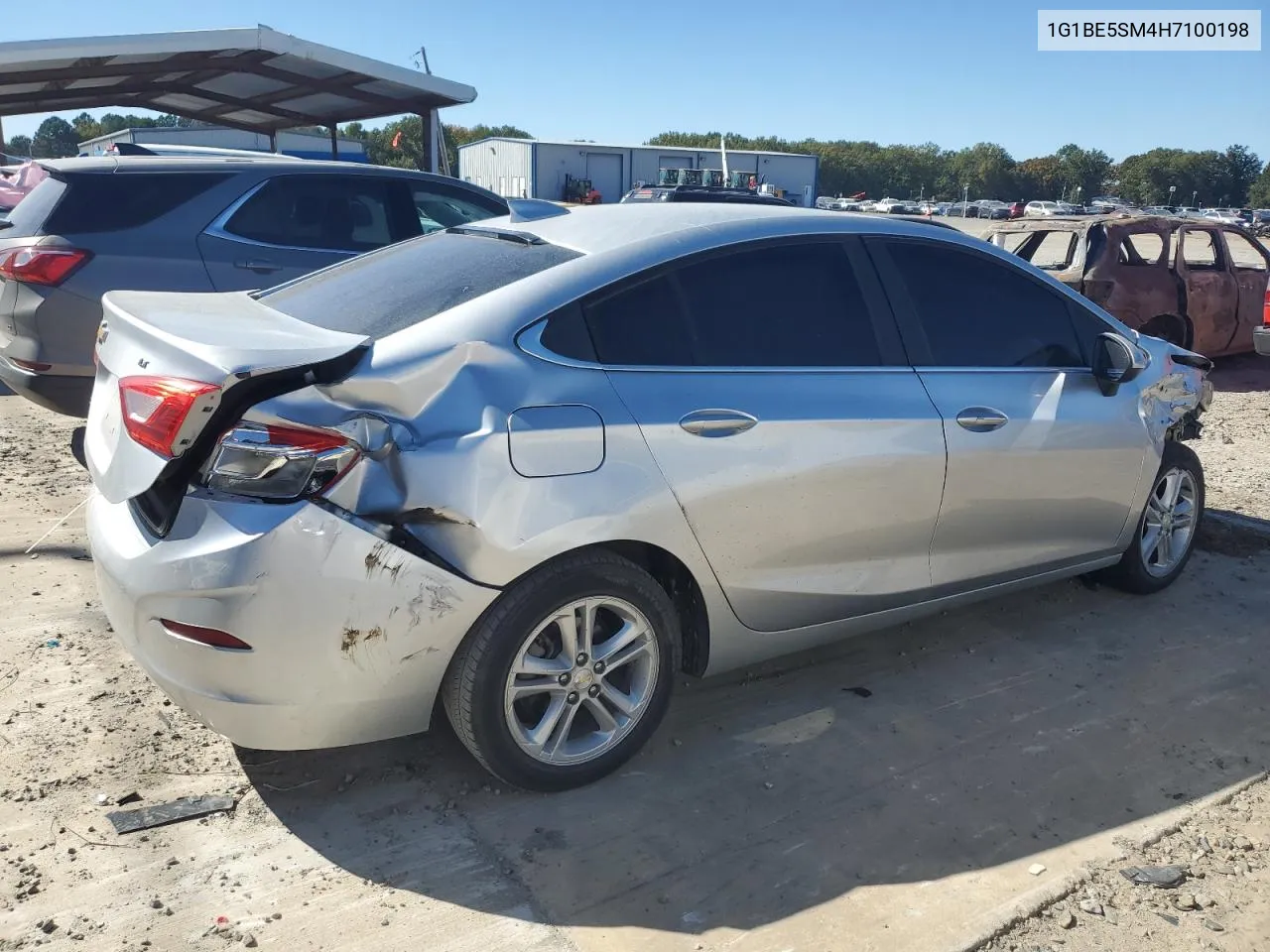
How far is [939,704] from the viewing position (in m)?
3.78

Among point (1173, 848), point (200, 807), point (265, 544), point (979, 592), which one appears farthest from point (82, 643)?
point (1173, 848)

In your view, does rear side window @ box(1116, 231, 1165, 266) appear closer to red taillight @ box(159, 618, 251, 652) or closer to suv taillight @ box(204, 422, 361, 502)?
suv taillight @ box(204, 422, 361, 502)

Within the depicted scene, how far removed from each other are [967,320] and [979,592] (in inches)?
41.6

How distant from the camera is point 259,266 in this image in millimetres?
6027

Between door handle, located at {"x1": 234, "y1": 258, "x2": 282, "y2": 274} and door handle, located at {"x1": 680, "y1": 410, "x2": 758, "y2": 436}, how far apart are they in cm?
392

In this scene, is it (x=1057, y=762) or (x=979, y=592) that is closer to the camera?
(x=1057, y=762)

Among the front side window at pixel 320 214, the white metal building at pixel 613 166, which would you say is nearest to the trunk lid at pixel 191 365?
the front side window at pixel 320 214

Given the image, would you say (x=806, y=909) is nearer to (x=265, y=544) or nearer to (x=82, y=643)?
(x=265, y=544)

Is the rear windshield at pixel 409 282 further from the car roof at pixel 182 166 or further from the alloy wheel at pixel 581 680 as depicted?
the car roof at pixel 182 166

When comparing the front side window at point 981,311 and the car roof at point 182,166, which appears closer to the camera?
→ the front side window at point 981,311

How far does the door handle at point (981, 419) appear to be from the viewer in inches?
145

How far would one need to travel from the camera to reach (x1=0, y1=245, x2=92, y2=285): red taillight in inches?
213

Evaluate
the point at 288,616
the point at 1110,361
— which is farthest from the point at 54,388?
the point at 1110,361

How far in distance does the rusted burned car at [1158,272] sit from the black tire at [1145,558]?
18.4 feet
